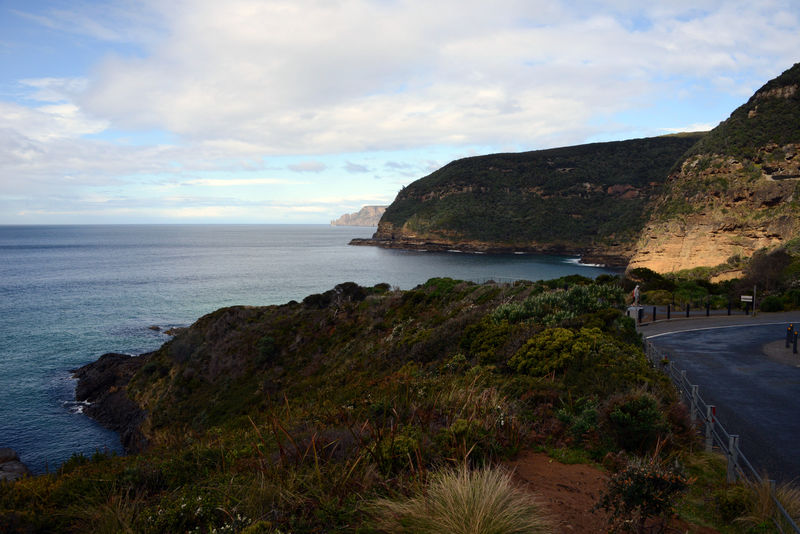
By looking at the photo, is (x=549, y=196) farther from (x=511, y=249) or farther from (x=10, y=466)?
(x=10, y=466)

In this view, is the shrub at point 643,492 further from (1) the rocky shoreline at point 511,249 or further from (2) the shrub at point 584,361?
(1) the rocky shoreline at point 511,249

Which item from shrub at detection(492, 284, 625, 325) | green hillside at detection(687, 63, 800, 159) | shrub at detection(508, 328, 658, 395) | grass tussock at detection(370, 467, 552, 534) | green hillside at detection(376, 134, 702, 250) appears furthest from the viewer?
green hillside at detection(376, 134, 702, 250)

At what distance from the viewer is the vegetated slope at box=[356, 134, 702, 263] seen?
395 ft

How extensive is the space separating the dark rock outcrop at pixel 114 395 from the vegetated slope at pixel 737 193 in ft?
199

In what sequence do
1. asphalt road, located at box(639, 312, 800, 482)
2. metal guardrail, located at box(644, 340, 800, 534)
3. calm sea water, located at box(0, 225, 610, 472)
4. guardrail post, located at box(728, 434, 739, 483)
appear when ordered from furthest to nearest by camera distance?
calm sea water, located at box(0, 225, 610, 472) < asphalt road, located at box(639, 312, 800, 482) < guardrail post, located at box(728, 434, 739, 483) < metal guardrail, located at box(644, 340, 800, 534)

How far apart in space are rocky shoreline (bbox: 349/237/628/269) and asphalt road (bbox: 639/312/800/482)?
83808 mm

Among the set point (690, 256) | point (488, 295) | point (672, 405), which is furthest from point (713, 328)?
point (690, 256)

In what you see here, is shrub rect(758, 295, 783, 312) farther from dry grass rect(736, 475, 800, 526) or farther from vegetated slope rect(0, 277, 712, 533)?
dry grass rect(736, 475, 800, 526)

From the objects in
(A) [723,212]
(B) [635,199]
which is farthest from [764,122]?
(B) [635,199]

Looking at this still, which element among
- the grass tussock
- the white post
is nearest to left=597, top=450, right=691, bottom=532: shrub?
the grass tussock

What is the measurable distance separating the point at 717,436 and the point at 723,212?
5932 centimetres

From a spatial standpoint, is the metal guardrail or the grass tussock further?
the metal guardrail

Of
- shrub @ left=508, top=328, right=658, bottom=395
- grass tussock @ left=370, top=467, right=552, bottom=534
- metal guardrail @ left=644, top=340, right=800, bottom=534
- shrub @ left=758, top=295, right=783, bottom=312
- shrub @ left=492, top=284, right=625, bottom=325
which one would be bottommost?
shrub @ left=758, top=295, right=783, bottom=312

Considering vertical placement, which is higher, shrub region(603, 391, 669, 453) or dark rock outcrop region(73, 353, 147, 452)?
shrub region(603, 391, 669, 453)
